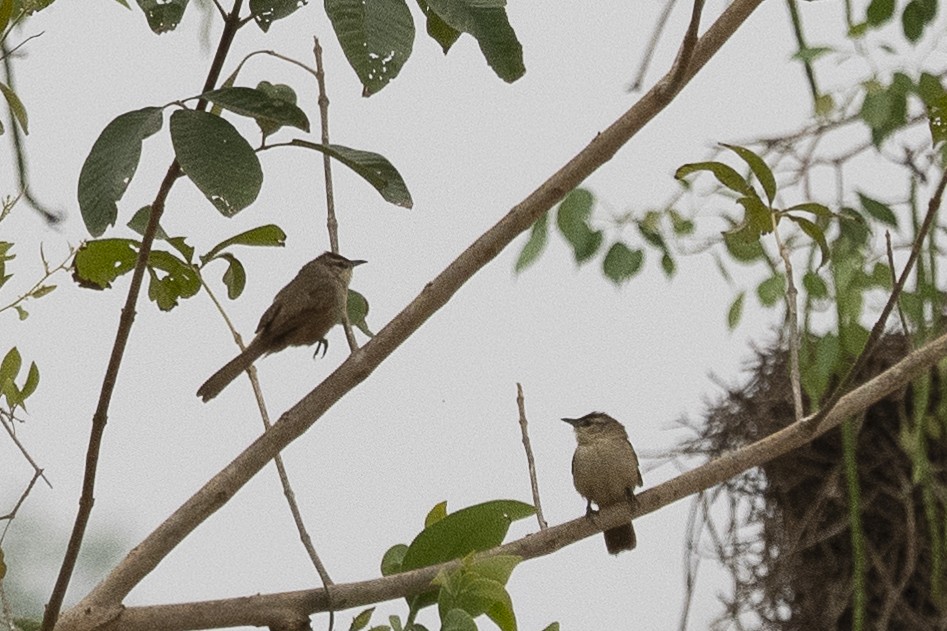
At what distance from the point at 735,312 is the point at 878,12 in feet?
2.97

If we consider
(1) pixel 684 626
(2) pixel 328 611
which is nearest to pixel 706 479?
(2) pixel 328 611

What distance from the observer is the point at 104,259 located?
3.90 ft

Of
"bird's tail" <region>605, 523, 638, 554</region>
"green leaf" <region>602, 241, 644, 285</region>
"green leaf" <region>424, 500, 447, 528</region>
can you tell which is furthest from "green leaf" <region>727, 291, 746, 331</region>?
"green leaf" <region>424, 500, 447, 528</region>

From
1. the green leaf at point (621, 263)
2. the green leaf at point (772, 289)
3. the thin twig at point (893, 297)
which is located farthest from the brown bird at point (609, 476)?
the thin twig at point (893, 297)

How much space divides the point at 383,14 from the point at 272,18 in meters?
0.09

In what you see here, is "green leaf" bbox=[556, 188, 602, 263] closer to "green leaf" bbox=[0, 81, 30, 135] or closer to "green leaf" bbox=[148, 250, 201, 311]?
"green leaf" bbox=[148, 250, 201, 311]

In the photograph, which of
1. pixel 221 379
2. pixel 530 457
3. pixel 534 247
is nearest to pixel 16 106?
pixel 221 379

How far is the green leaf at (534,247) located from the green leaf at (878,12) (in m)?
0.73

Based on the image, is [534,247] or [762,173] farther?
[534,247]

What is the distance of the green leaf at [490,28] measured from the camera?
3.02 ft

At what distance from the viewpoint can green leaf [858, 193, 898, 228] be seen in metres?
2.33

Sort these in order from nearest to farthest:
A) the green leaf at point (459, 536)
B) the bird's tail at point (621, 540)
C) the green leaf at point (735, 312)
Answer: the green leaf at point (459, 536), the bird's tail at point (621, 540), the green leaf at point (735, 312)

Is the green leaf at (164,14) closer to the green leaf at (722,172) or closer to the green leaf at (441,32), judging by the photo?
the green leaf at (441,32)

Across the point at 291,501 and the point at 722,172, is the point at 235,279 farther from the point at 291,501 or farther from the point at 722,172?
the point at 722,172
